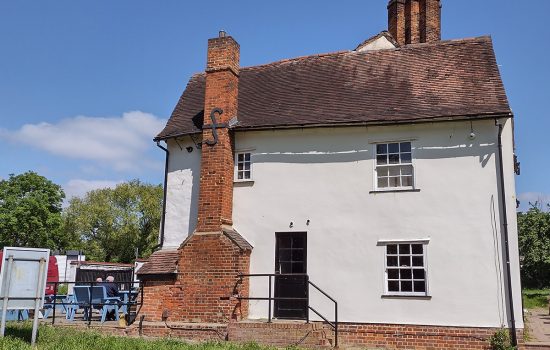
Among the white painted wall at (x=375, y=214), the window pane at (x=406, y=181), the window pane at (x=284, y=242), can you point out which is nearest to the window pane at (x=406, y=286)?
the white painted wall at (x=375, y=214)

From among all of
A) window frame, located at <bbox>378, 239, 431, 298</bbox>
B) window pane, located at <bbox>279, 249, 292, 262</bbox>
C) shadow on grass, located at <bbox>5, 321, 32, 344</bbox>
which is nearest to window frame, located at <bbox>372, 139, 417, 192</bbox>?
window frame, located at <bbox>378, 239, 431, 298</bbox>

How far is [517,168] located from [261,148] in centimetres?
819

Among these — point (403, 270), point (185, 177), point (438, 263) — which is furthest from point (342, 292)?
point (185, 177)

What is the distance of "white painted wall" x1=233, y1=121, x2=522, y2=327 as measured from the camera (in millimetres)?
12555

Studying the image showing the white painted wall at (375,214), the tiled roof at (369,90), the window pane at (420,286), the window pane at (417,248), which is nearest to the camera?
the white painted wall at (375,214)

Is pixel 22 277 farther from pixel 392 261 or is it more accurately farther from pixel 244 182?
pixel 392 261

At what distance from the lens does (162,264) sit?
14555 millimetres

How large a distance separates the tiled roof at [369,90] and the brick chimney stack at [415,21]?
415cm

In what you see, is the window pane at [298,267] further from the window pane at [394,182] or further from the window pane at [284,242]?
the window pane at [394,182]

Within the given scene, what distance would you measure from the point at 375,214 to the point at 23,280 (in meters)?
8.09

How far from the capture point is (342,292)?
44.0 feet

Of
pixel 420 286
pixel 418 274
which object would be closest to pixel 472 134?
pixel 418 274

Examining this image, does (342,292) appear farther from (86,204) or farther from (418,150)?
(86,204)

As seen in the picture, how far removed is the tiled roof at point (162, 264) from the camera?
14.3 metres
